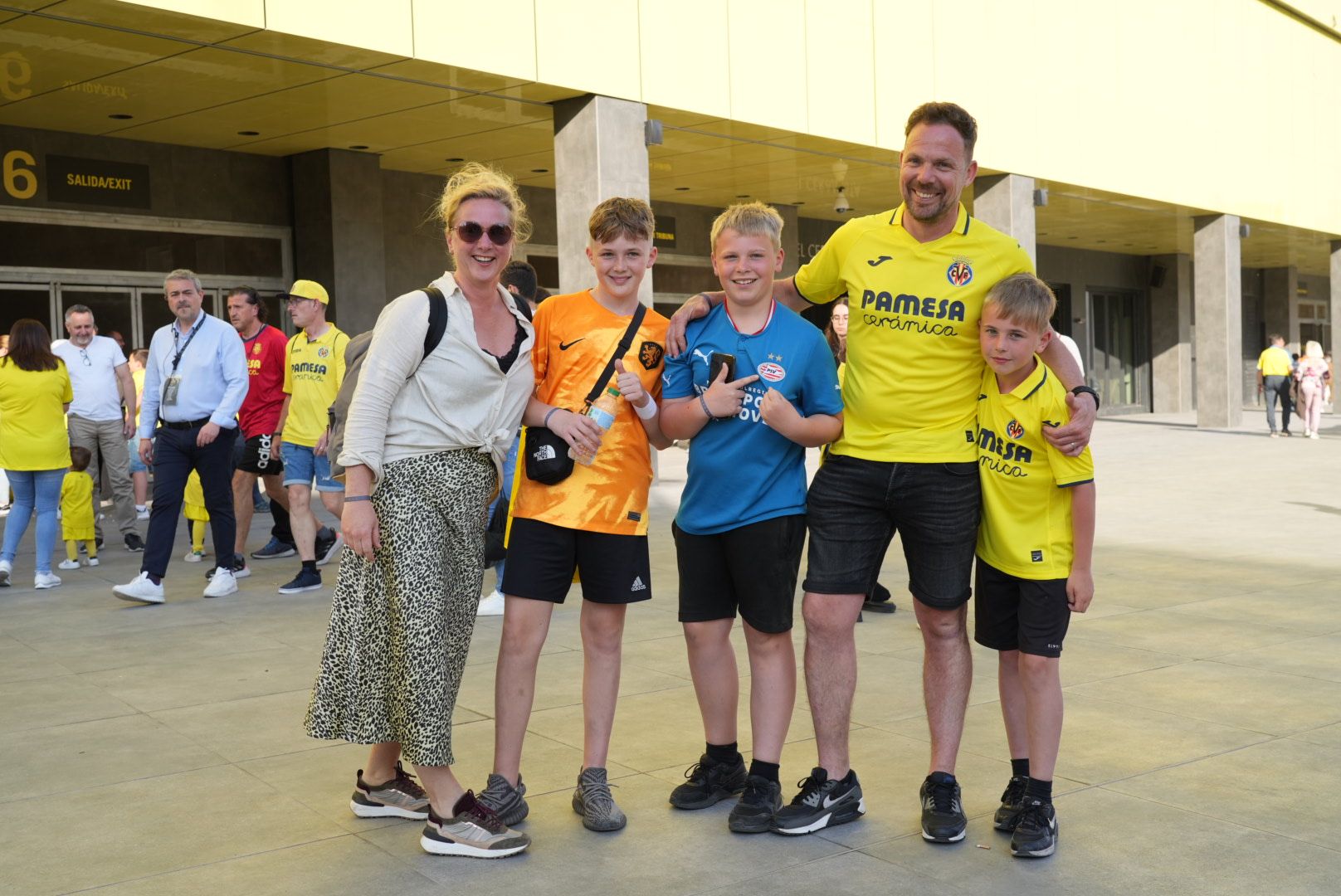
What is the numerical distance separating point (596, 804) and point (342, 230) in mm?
13861

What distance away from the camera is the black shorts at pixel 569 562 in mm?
3945

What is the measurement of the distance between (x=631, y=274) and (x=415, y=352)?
70 cm

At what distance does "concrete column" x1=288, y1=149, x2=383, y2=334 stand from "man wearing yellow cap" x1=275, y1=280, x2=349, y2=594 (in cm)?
Result: 792

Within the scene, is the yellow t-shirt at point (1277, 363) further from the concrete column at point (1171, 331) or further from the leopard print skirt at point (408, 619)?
the leopard print skirt at point (408, 619)

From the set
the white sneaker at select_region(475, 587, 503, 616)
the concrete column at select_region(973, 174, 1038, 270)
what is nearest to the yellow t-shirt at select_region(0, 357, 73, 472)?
the white sneaker at select_region(475, 587, 503, 616)

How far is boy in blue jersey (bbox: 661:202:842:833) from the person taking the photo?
12.9 ft

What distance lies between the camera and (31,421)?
9156 millimetres

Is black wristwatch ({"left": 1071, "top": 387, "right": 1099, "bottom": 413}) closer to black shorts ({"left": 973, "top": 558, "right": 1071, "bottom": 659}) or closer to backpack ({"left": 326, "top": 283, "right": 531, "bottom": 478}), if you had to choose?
black shorts ({"left": 973, "top": 558, "right": 1071, "bottom": 659})

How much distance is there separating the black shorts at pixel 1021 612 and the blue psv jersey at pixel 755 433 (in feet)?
1.99

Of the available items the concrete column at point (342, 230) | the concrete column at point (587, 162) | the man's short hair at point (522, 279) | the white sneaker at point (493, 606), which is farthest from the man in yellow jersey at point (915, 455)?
the concrete column at point (342, 230)

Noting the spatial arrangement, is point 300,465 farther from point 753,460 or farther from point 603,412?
point 753,460

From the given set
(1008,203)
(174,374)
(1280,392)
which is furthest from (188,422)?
(1280,392)

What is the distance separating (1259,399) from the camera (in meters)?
38.1

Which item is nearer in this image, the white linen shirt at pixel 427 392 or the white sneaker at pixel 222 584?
the white linen shirt at pixel 427 392
